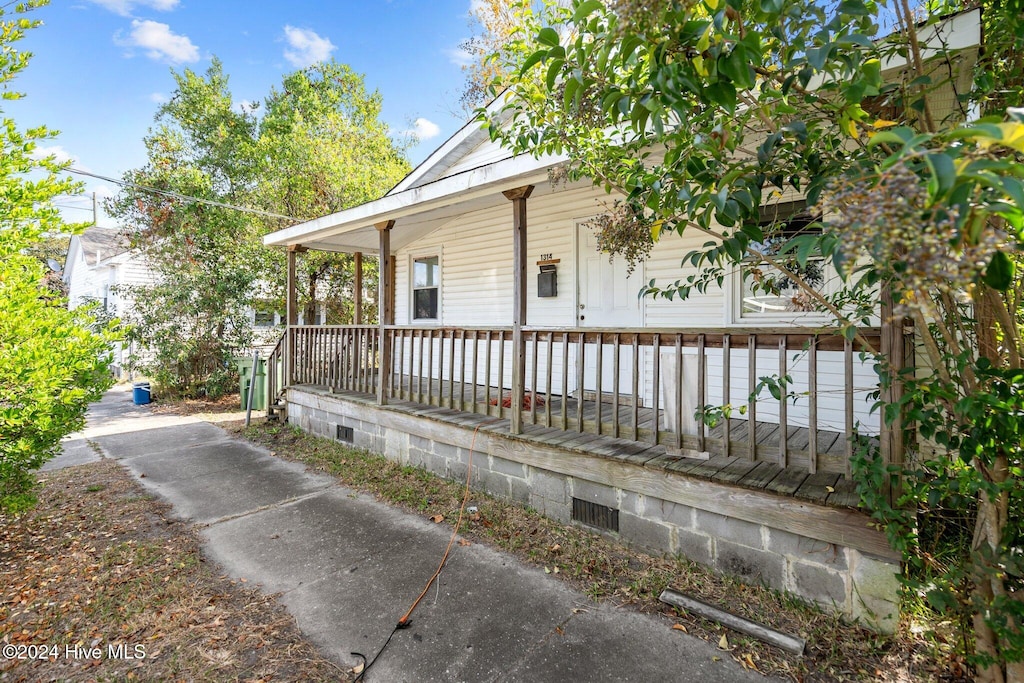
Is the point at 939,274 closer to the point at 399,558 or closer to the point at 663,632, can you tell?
the point at 663,632

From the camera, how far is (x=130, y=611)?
276 centimetres

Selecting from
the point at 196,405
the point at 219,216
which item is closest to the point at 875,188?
the point at 196,405

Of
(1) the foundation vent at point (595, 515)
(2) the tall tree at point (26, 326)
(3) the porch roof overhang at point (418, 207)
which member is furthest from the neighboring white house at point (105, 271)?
(1) the foundation vent at point (595, 515)

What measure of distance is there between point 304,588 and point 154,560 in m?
1.30

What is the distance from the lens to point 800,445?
354 cm

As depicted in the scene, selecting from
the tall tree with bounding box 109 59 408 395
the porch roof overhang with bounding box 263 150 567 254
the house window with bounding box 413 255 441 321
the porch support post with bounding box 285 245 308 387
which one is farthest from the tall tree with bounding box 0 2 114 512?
the tall tree with bounding box 109 59 408 395

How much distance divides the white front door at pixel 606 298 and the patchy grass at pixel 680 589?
2.24m

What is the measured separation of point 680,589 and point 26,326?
4.81 meters

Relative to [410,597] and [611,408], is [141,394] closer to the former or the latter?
[410,597]

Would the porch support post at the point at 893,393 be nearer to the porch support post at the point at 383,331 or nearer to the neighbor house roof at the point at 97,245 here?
the porch support post at the point at 383,331

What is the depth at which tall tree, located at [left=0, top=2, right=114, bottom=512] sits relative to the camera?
126 inches

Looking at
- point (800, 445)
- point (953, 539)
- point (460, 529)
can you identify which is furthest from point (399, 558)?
point (953, 539)

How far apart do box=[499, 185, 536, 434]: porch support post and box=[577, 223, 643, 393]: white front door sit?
169 cm

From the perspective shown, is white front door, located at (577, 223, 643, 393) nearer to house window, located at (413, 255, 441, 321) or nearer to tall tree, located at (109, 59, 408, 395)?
house window, located at (413, 255, 441, 321)
